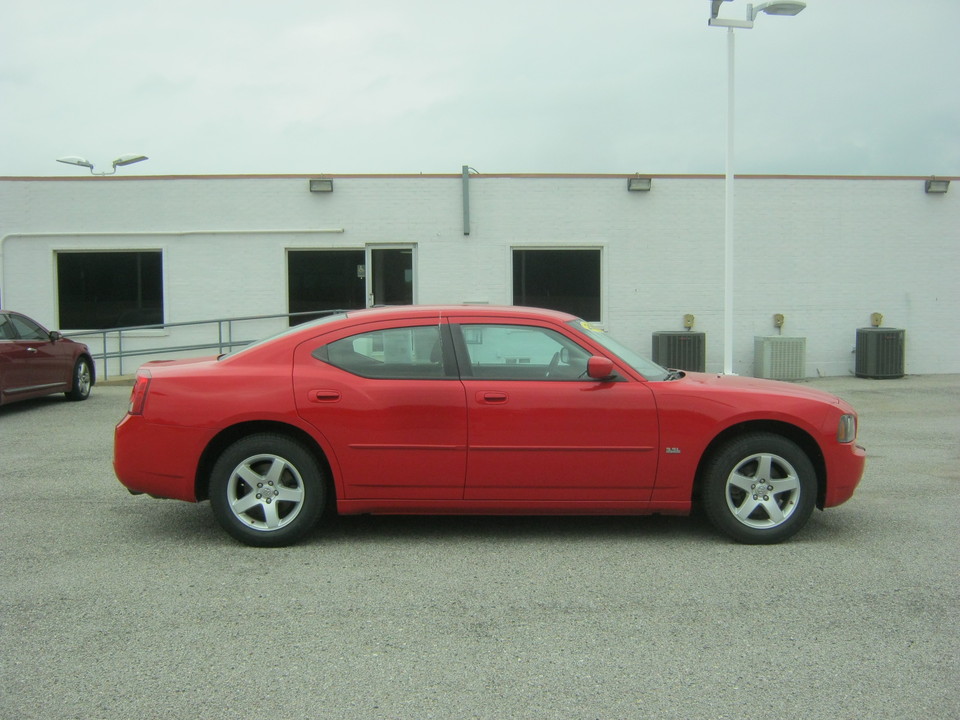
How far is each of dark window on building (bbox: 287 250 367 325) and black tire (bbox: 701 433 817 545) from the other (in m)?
12.3

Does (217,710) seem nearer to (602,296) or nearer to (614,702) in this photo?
(614,702)

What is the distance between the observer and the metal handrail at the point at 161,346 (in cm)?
1659

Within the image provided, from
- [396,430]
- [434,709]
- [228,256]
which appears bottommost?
[434,709]

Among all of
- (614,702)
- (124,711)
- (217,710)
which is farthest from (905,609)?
(124,711)

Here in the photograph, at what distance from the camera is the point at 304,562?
527 centimetres

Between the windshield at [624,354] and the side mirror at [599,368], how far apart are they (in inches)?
9.2

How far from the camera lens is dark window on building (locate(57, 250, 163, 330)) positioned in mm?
17141

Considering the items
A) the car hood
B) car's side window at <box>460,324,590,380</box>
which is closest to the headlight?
the car hood

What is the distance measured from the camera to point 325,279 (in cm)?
1722

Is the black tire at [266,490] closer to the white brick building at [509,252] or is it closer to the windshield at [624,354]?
the windshield at [624,354]

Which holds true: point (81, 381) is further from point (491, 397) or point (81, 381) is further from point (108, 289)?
point (491, 397)

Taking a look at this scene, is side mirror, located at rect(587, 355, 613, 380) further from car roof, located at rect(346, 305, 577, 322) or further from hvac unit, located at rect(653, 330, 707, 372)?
hvac unit, located at rect(653, 330, 707, 372)

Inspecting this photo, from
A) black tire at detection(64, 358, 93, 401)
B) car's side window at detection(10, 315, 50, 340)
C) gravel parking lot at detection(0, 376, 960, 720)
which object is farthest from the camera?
black tire at detection(64, 358, 93, 401)

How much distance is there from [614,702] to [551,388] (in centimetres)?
239
